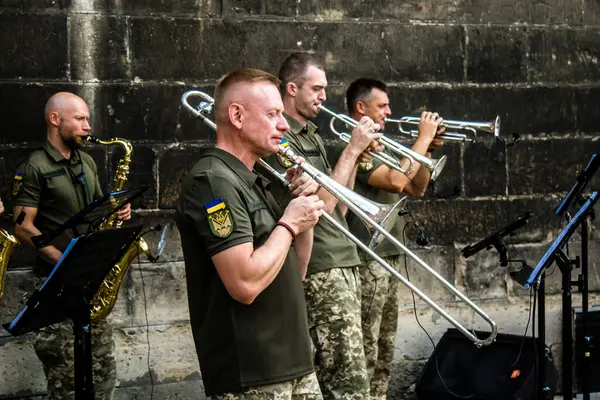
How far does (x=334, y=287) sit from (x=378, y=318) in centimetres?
118

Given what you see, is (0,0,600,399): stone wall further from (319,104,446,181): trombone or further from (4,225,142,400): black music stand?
(4,225,142,400): black music stand

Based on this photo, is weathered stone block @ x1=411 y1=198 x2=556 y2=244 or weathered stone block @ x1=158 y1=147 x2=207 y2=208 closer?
weathered stone block @ x1=158 y1=147 x2=207 y2=208

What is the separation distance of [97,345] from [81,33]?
6.44 ft

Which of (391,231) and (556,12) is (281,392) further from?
(556,12)

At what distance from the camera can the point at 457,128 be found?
7516 millimetres

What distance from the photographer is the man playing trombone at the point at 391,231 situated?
263 inches

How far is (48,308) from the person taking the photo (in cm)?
475

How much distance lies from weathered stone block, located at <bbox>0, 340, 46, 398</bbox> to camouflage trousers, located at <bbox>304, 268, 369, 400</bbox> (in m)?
2.09

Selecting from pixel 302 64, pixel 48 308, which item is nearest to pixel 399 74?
pixel 302 64

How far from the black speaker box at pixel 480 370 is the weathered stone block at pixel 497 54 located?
194 cm

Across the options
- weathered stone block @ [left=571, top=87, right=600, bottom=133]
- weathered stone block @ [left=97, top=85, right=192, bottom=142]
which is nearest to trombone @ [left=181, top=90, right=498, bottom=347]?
weathered stone block @ [left=97, top=85, right=192, bottom=142]

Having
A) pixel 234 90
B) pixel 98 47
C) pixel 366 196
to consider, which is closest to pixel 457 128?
pixel 366 196

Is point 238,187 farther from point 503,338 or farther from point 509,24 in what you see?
point 509,24

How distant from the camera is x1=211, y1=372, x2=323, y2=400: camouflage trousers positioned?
382 centimetres
